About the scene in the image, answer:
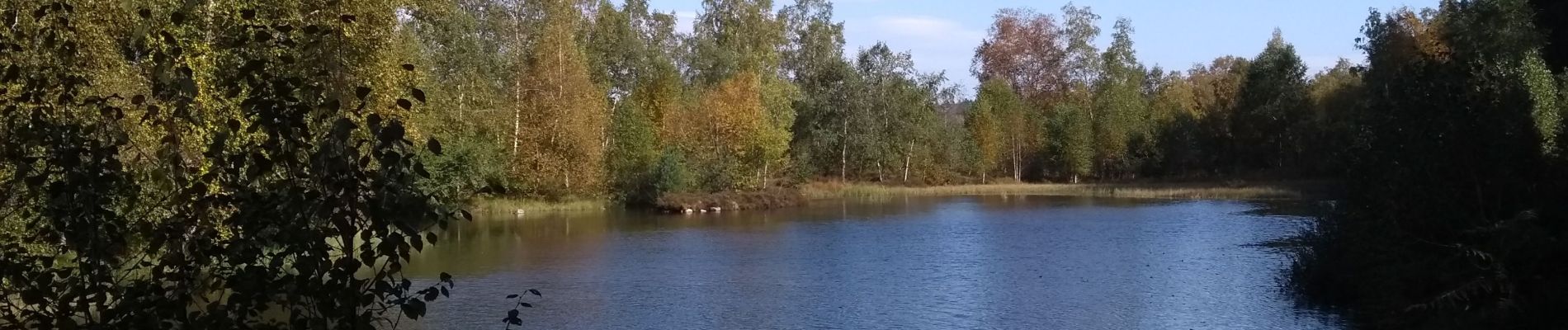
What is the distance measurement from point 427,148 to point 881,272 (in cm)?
1757

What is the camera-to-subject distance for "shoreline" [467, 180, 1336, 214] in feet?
129

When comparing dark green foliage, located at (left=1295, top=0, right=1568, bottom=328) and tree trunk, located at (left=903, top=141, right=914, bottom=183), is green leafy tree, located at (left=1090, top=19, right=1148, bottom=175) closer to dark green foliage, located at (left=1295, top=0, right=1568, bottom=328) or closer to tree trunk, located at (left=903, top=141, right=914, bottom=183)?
tree trunk, located at (left=903, top=141, right=914, bottom=183)

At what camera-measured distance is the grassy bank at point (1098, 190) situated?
4428 centimetres

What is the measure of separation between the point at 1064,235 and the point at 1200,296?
9.99 meters

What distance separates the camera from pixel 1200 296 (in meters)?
17.5

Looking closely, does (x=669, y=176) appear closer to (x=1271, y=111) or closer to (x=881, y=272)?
(x=881, y=272)

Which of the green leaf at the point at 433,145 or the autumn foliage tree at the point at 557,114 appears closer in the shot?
the green leaf at the point at 433,145

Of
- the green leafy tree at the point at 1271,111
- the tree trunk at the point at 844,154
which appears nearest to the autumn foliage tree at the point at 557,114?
the tree trunk at the point at 844,154

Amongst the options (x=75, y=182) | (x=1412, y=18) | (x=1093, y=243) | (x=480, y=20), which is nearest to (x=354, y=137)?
(x=75, y=182)

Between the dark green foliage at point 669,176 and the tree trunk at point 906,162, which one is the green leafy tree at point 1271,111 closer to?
the tree trunk at point 906,162

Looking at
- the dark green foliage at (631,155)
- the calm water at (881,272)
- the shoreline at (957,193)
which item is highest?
the dark green foliage at (631,155)

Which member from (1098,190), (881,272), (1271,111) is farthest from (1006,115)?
(881,272)

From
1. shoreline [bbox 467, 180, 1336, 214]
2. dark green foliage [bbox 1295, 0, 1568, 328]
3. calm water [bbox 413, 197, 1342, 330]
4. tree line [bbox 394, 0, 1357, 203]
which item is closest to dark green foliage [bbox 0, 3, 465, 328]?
dark green foliage [bbox 1295, 0, 1568, 328]

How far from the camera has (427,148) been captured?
3.65m
